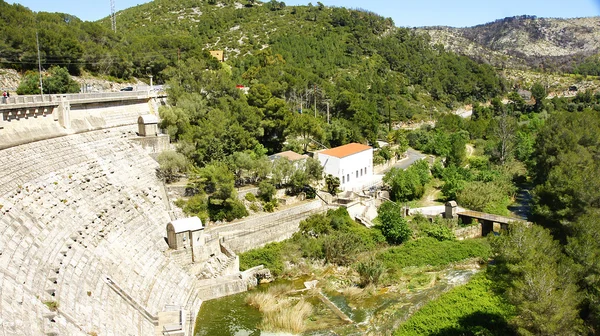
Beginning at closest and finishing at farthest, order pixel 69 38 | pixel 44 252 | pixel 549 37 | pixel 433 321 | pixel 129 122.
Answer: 1. pixel 44 252
2. pixel 433 321
3. pixel 129 122
4. pixel 69 38
5. pixel 549 37

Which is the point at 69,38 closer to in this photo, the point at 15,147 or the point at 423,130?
the point at 15,147

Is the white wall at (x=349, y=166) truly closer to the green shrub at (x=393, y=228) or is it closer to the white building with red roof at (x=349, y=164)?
the white building with red roof at (x=349, y=164)

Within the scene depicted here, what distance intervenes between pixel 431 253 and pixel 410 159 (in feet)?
73.7

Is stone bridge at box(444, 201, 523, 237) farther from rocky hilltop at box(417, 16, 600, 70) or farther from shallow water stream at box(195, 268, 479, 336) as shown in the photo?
rocky hilltop at box(417, 16, 600, 70)

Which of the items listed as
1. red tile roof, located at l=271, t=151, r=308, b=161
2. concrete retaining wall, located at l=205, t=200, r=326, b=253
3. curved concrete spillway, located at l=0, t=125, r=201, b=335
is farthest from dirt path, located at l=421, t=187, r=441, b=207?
curved concrete spillway, located at l=0, t=125, r=201, b=335

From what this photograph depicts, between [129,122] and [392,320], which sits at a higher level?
[129,122]

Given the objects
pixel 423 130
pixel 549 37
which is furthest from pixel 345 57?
pixel 549 37

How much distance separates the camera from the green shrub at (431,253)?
99.2ft

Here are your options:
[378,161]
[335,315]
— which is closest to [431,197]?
[378,161]

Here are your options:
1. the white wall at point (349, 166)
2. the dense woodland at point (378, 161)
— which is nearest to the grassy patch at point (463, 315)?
the dense woodland at point (378, 161)

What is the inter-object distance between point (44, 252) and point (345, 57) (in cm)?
7413

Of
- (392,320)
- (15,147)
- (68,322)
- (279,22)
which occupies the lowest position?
(392,320)

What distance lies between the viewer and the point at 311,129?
43.9 meters

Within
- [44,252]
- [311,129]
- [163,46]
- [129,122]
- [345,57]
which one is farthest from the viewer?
[345,57]
